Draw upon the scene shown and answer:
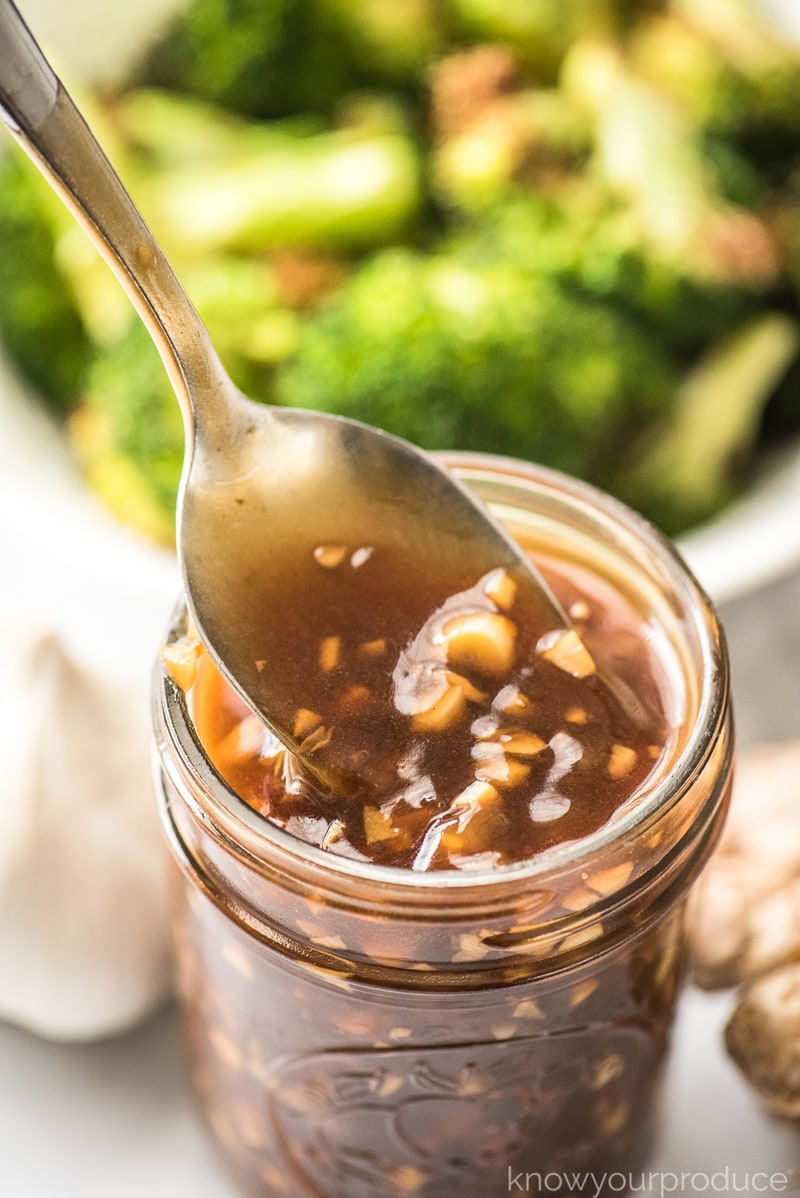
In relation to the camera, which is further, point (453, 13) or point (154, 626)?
point (453, 13)

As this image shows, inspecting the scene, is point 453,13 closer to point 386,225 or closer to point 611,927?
point 386,225

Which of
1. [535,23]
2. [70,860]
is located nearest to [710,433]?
[535,23]

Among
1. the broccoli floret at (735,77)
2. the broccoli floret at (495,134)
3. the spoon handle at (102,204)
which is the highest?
the spoon handle at (102,204)

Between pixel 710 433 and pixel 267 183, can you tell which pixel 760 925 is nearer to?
pixel 710 433

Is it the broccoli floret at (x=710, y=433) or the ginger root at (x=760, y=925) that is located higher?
the ginger root at (x=760, y=925)

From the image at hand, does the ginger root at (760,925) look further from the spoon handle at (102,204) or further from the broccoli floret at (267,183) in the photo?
the broccoli floret at (267,183)

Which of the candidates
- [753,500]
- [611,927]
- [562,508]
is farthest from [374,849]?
[753,500]

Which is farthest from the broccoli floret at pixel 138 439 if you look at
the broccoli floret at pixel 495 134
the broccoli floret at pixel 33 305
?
the broccoli floret at pixel 495 134
